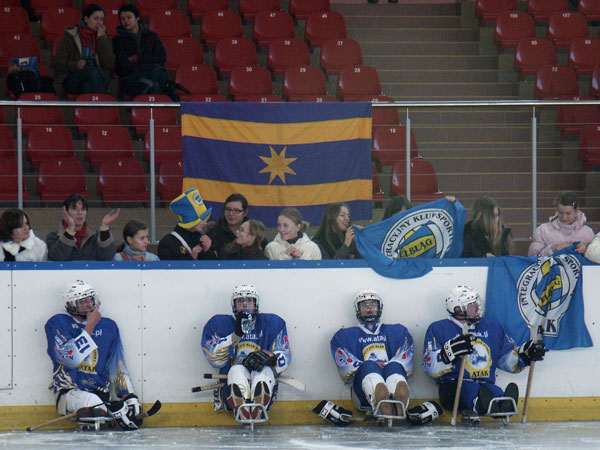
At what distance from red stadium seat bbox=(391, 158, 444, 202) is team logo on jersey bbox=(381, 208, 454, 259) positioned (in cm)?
146

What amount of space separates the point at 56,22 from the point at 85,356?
18.7ft

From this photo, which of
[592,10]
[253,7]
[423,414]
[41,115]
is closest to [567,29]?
[592,10]

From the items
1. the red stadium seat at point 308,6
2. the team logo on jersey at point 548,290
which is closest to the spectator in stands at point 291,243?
the team logo on jersey at point 548,290

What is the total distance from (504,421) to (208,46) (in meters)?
6.42

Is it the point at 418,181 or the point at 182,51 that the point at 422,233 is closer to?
the point at 418,181

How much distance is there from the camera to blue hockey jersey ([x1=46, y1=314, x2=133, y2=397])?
6801 mm

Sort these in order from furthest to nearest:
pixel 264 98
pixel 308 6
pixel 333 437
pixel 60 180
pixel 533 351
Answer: pixel 308 6 < pixel 264 98 < pixel 60 180 < pixel 533 351 < pixel 333 437

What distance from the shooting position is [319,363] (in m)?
7.20

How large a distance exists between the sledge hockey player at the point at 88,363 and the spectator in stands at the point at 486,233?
261 cm

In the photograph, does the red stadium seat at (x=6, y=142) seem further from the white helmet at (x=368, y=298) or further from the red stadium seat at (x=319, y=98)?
the white helmet at (x=368, y=298)

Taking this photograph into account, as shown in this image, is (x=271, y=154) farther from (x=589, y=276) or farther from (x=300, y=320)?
(x=589, y=276)

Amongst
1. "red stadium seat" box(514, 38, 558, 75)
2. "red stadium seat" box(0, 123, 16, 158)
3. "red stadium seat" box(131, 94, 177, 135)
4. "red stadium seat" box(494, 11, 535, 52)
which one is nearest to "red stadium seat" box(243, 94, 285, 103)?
"red stadium seat" box(131, 94, 177, 135)

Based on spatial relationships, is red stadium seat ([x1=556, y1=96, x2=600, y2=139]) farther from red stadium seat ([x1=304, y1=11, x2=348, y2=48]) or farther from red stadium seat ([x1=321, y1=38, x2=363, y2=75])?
red stadium seat ([x1=304, y1=11, x2=348, y2=48])

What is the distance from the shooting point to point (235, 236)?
7582mm
